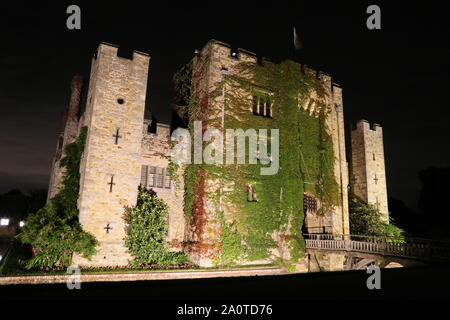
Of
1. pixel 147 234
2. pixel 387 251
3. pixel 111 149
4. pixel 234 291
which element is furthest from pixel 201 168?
pixel 234 291

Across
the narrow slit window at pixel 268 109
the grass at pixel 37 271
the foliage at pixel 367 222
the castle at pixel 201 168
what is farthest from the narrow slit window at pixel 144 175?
the foliage at pixel 367 222

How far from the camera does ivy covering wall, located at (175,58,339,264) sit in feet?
56.9

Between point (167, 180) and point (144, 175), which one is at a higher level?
point (144, 175)

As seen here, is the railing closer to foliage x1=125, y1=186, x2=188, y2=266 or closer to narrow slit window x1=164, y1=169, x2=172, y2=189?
foliage x1=125, y1=186, x2=188, y2=266

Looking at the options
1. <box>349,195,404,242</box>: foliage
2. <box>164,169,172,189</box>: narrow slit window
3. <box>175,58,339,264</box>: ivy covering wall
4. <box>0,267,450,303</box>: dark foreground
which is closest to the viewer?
<box>0,267,450,303</box>: dark foreground

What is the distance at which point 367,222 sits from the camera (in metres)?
24.8

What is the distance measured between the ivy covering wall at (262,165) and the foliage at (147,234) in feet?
6.44

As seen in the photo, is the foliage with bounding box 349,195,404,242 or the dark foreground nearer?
the dark foreground

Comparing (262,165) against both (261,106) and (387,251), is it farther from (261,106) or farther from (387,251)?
(387,251)

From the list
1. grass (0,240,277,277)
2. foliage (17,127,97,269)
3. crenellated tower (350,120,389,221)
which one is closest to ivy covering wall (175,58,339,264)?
grass (0,240,277,277)

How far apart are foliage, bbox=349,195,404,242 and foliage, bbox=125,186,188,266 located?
1482 cm

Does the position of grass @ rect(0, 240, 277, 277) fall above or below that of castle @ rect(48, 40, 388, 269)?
below

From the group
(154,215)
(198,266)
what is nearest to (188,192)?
(154,215)

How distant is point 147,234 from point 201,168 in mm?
4637
